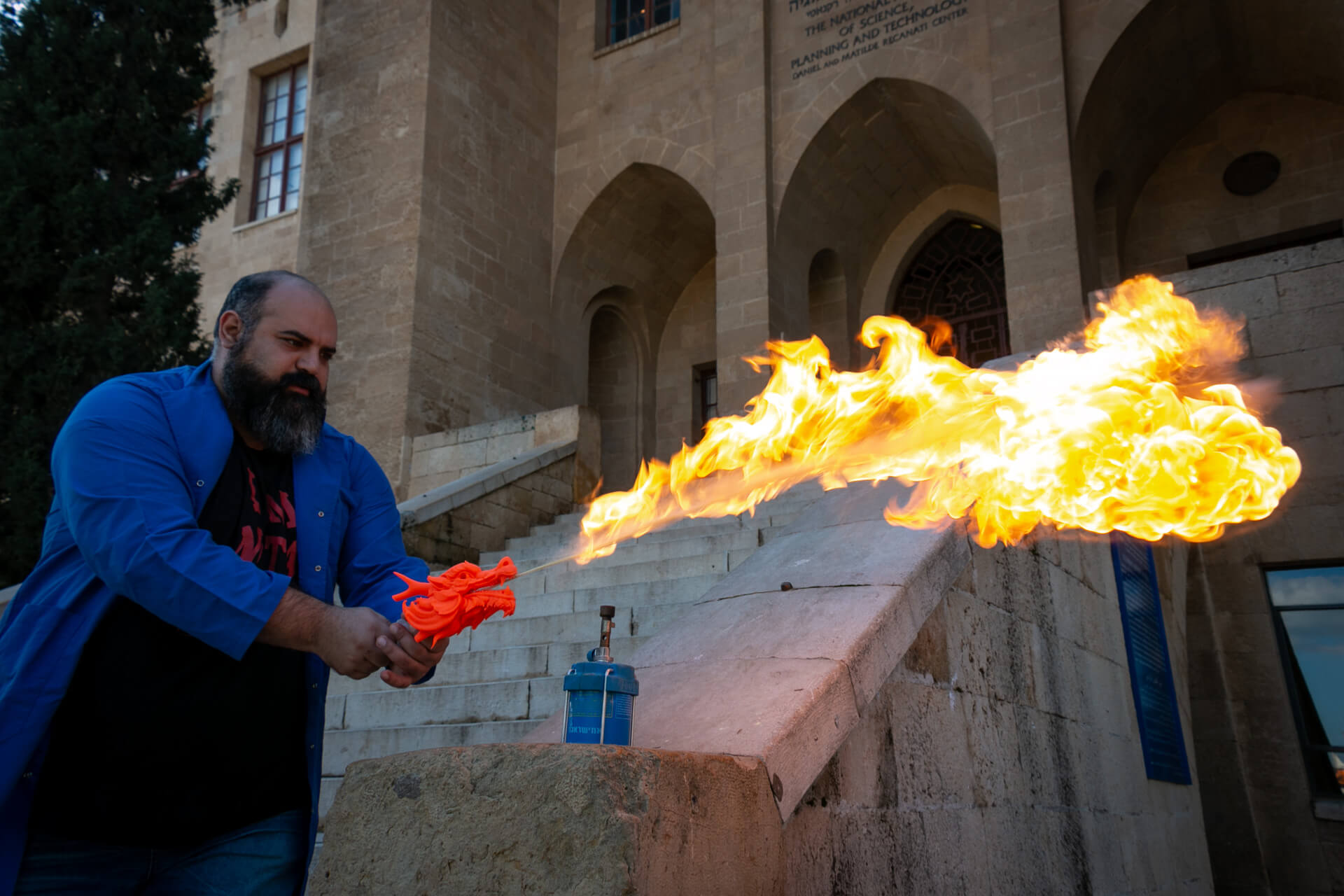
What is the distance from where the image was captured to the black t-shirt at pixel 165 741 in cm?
205

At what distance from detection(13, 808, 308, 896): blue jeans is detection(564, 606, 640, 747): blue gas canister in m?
0.65

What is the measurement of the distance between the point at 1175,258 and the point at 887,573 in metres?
13.2

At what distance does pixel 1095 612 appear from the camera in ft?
17.9

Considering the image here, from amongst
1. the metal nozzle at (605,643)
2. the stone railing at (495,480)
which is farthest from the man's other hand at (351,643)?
the stone railing at (495,480)

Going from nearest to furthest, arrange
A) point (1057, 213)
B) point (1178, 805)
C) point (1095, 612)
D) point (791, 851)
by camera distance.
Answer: point (791, 851), point (1095, 612), point (1178, 805), point (1057, 213)

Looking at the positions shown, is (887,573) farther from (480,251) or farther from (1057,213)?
(480,251)

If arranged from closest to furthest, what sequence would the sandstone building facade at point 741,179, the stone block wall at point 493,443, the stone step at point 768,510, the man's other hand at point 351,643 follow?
the man's other hand at point 351,643
the stone step at point 768,510
the stone block wall at point 493,443
the sandstone building facade at point 741,179

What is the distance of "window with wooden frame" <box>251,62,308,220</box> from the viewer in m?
21.2

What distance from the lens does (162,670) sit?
2.13 metres

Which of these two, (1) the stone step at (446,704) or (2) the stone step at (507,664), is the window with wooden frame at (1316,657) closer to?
(2) the stone step at (507,664)

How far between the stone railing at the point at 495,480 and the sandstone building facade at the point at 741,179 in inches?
41.0

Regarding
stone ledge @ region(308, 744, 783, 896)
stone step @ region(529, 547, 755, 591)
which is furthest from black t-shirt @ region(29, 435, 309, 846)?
stone step @ region(529, 547, 755, 591)

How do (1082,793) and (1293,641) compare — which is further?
(1293,641)

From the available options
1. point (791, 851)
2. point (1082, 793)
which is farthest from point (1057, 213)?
point (791, 851)
